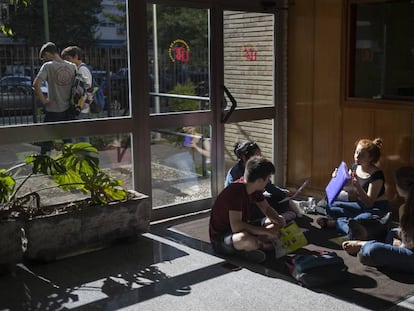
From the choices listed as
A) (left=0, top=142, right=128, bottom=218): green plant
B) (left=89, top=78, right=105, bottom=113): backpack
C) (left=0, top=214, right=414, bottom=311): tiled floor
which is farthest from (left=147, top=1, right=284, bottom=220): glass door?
(left=0, top=214, right=414, bottom=311): tiled floor

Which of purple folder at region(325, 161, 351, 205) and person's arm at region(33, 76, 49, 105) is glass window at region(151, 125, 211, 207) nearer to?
person's arm at region(33, 76, 49, 105)

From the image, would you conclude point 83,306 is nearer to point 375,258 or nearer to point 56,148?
point 56,148

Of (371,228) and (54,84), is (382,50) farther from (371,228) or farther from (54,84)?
(54,84)

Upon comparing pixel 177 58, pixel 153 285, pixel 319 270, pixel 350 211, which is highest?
pixel 177 58

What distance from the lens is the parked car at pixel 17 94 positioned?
4.06 meters

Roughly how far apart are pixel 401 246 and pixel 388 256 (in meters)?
0.11

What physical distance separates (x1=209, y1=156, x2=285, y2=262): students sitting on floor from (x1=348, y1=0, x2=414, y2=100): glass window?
1.70 meters

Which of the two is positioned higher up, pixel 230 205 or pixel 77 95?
pixel 77 95

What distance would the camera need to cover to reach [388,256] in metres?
3.66

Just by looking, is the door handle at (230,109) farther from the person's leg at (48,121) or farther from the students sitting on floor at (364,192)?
the person's leg at (48,121)

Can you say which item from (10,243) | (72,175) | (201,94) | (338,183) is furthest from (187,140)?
(10,243)

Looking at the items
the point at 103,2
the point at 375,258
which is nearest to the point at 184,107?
the point at 103,2

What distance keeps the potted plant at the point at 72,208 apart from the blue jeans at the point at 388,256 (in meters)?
1.69

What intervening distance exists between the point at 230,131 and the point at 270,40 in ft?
3.37
